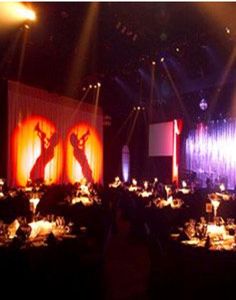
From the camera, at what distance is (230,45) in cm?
1013

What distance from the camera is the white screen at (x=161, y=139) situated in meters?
16.7

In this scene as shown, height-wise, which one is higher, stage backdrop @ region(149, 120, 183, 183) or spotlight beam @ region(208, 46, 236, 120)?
spotlight beam @ region(208, 46, 236, 120)

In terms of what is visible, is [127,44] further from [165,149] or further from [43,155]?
[165,149]

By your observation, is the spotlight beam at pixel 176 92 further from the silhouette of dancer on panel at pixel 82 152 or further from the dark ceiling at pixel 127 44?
the silhouette of dancer on panel at pixel 82 152

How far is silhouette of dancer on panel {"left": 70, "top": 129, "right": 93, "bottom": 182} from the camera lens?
1524 cm

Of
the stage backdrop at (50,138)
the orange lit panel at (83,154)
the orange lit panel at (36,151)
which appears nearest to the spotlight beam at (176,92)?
the stage backdrop at (50,138)

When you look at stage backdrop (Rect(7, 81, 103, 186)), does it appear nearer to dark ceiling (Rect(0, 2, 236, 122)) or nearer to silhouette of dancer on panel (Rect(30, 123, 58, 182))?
silhouette of dancer on panel (Rect(30, 123, 58, 182))

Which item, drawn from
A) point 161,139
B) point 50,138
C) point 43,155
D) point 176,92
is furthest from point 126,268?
point 161,139

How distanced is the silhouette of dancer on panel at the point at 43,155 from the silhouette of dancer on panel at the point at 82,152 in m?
1.02

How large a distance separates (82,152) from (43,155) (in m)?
2.14

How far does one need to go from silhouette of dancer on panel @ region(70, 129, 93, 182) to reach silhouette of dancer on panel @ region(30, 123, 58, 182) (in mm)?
1015

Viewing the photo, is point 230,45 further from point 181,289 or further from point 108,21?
point 181,289

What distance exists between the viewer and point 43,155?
13.7 m

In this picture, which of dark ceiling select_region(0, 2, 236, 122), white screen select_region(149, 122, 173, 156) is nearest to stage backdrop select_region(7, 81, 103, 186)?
dark ceiling select_region(0, 2, 236, 122)
